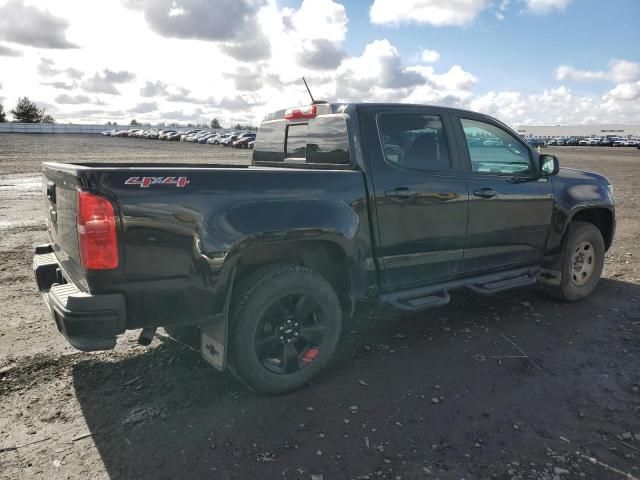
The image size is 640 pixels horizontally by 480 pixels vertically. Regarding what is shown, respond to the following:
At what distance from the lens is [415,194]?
3.76 metres

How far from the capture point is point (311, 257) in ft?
11.6

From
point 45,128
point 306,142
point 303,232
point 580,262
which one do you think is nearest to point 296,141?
point 306,142

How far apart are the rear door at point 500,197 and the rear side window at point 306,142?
3.83ft

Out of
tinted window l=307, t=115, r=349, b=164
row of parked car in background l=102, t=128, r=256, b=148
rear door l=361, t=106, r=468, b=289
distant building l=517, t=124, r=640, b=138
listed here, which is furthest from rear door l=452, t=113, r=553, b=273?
distant building l=517, t=124, r=640, b=138

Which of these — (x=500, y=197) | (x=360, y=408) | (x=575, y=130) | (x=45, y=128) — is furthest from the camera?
(x=575, y=130)

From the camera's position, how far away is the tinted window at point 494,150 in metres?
4.33

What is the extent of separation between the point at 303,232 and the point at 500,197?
2129 millimetres

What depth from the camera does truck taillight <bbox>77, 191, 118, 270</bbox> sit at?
8.43 ft

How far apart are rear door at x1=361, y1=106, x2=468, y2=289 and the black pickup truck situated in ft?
0.04

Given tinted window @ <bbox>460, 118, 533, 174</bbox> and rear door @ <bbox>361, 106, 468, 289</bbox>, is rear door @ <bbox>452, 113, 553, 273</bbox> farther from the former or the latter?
rear door @ <bbox>361, 106, 468, 289</bbox>

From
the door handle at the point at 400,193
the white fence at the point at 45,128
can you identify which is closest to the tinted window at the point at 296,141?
the door handle at the point at 400,193

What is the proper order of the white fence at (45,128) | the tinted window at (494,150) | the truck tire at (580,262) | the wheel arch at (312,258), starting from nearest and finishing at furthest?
the wheel arch at (312,258) < the tinted window at (494,150) < the truck tire at (580,262) < the white fence at (45,128)

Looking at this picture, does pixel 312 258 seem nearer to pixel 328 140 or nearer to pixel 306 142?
pixel 328 140

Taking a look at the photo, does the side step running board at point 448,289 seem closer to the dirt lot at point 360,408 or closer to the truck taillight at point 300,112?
the dirt lot at point 360,408
